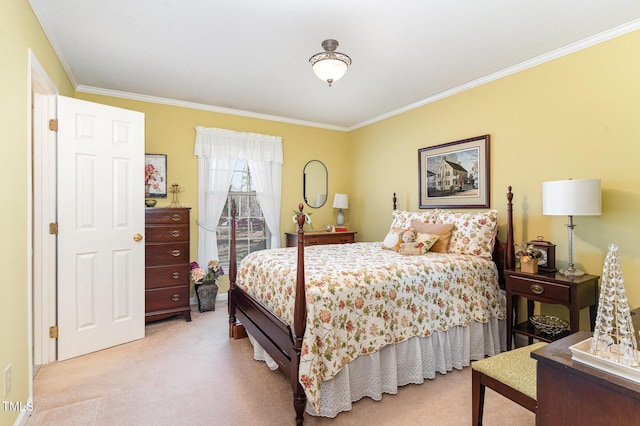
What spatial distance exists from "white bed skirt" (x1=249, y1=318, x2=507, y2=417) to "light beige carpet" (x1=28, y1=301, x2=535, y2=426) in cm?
6

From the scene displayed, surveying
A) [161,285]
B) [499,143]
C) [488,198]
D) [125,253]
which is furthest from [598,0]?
[161,285]

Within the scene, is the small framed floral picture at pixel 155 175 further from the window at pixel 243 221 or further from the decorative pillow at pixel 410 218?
the decorative pillow at pixel 410 218

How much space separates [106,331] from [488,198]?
12.7 ft

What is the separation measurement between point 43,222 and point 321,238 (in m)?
2.96

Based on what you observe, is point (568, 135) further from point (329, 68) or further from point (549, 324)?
point (329, 68)

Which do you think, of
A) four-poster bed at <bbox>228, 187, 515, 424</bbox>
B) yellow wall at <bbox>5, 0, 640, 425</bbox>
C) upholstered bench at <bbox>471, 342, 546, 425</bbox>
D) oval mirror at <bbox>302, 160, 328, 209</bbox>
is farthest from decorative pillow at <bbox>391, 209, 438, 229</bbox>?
upholstered bench at <bbox>471, 342, 546, 425</bbox>

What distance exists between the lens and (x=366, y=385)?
206cm

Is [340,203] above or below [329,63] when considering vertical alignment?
below

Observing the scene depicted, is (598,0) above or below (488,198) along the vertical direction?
above

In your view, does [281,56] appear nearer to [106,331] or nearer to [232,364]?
[232,364]

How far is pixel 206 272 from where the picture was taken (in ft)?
13.3

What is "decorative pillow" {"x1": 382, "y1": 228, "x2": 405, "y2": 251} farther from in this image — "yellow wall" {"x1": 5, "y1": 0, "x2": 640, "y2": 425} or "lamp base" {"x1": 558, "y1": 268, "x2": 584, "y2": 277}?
"lamp base" {"x1": 558, "y1": 268, "x2": 584, "y2": 277}

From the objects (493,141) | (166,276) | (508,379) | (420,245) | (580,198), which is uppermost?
(493,141)

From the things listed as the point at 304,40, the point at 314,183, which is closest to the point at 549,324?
the point at 304,40
